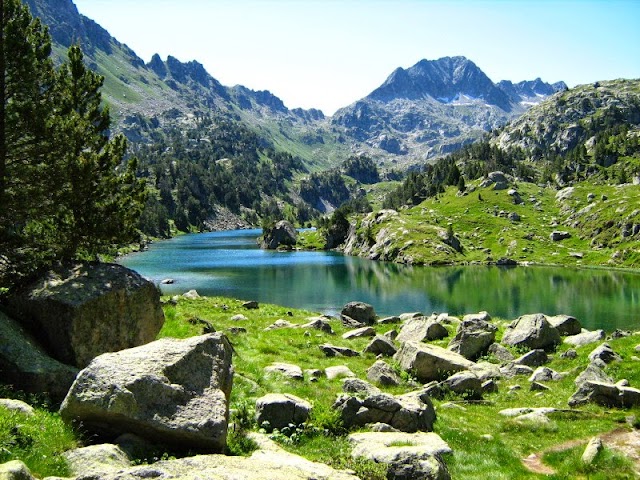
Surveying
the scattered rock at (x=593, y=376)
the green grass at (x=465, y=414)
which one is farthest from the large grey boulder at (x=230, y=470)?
the scattered rock at (x=593, y=376)

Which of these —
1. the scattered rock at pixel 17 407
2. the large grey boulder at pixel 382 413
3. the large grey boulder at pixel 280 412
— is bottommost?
the large grey boulder at pixel 382 413

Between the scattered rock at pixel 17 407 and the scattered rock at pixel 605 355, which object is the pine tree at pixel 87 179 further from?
the scattered rock at pixel 605 355

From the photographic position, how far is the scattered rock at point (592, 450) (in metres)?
15.5

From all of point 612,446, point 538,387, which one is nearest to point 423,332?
point 538,387

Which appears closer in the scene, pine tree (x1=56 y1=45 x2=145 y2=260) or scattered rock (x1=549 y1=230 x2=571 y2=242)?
pine tree (x1=56 y1=45 x2=145 y2=260)

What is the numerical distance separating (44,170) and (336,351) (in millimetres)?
20927

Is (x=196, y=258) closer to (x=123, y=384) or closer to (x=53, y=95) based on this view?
(x=53, y=95)

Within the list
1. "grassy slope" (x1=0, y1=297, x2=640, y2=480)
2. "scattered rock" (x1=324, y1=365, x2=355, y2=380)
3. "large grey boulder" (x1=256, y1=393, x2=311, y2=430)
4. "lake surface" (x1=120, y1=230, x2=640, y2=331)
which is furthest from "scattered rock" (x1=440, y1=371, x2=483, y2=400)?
"lake surface" (x1=120, y1=230, x2=640, y2=331)

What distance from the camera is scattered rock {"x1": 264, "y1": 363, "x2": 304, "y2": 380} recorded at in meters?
23.5

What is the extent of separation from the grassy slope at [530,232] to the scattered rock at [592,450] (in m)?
130

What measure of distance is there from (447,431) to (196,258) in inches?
5853

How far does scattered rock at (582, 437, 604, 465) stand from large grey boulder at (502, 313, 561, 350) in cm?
1996

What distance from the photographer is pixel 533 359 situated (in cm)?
3206

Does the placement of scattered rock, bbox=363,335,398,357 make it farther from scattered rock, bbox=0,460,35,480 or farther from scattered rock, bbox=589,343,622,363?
scattered rock, bbox=0,460,35,480
